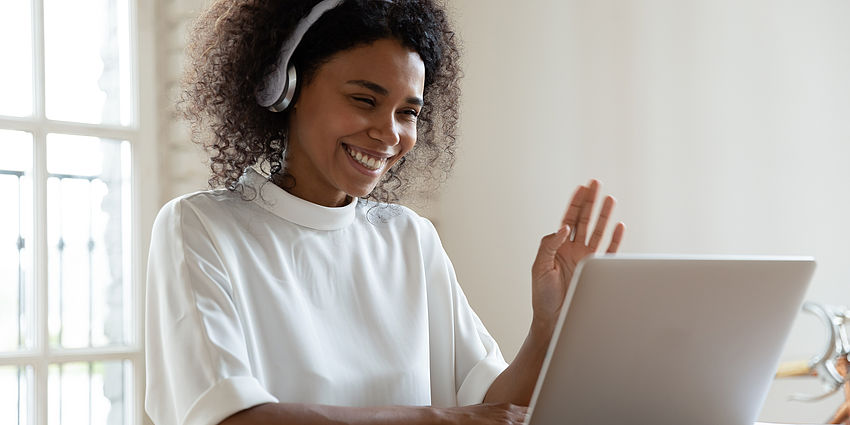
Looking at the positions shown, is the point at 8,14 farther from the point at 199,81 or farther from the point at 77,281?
the point at 199,81

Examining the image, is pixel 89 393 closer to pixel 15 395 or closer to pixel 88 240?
pixel 15 395

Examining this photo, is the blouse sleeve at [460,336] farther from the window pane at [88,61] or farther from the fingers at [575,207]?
the window pane at [88,61]

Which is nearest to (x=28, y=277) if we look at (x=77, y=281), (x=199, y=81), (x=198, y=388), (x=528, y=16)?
(x=77, y=281)

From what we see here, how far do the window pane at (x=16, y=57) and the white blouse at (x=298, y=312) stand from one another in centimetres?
116

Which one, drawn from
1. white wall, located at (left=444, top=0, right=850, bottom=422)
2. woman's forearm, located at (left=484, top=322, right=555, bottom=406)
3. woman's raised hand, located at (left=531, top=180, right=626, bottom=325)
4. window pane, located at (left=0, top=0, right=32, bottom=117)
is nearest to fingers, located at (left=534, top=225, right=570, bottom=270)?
woman's raised hand, located at (left=531, top=180, right=626, bottom=325)

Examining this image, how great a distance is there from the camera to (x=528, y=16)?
2801 mm

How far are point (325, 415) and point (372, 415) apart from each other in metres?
0.06

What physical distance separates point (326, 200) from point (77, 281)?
1.20m

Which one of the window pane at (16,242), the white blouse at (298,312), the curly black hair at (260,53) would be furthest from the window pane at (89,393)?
the white blouse at (298,312)

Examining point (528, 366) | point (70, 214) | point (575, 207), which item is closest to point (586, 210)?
point (575, 207)

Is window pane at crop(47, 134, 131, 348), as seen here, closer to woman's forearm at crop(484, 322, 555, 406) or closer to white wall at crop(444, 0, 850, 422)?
white wall at crop(444, 0, 850, 422)

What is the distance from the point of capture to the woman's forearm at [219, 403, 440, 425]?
108 cm

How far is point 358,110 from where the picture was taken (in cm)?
135

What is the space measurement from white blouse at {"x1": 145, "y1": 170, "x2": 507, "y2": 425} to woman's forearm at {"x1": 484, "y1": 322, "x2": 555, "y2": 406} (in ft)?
0.28
